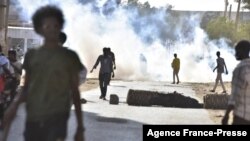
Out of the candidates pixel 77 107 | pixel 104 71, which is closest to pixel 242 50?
pixel 77 107

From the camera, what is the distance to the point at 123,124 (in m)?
11.8

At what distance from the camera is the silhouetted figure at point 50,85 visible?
16.4 feet

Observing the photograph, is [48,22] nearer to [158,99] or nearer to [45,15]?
[45,15]

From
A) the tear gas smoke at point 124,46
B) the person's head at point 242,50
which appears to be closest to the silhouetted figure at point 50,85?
the person's head at point 242,50

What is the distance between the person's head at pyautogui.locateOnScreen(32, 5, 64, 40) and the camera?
5.09 metres

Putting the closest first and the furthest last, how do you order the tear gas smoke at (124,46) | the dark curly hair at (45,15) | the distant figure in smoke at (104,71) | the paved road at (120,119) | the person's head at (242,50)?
the dark curly hair at (45,15), the person's head at (242,50), the paved road at (120,119), the distant figure in smoke at (104,71), the tear gas smoke at (124,46)

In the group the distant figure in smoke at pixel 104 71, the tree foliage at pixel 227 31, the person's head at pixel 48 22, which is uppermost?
the person's head at pixel 48 22

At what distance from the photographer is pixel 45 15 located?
513 centimetres

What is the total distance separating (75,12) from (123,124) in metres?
29.8

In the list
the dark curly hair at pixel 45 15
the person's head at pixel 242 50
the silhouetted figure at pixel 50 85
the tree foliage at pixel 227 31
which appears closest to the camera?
the silhouetted figure at pixel 50 85

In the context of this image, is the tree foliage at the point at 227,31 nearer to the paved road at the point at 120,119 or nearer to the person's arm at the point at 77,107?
the paved road at the point at 120,119

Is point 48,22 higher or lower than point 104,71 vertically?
higher

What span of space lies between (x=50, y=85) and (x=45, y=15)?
0.58 meters

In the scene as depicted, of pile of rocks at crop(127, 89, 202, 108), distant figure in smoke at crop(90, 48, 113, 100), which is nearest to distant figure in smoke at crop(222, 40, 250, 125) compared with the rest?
pile of rocks at crop(127, 89, 202, 108)
